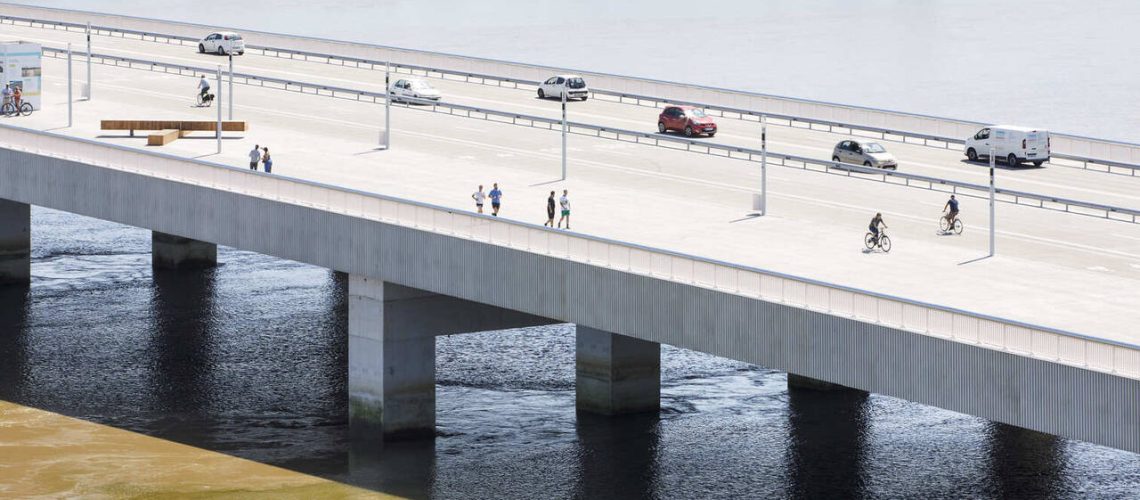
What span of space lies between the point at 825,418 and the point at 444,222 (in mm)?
13974

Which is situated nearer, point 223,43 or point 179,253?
point 179,253

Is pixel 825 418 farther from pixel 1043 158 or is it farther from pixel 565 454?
pixel 1043 158

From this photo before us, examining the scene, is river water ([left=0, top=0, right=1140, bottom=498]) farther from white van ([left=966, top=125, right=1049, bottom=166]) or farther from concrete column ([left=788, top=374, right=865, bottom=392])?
white van ([left=966, top=125, right=1049, bottom=166])

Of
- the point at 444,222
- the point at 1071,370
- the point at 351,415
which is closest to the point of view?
the point at 1071,370

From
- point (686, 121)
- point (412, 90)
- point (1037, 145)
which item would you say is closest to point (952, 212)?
point (1037, 145)

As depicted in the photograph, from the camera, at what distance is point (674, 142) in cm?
7494

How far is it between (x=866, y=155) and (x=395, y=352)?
22.4 meters

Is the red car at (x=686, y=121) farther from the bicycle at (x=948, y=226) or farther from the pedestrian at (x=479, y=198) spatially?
the pedestrian at (x=479, y=198)

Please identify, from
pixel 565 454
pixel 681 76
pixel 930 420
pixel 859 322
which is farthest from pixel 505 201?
pixel 681 76

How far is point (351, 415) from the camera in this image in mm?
54375

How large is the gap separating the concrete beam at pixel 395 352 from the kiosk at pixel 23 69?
29215 mm

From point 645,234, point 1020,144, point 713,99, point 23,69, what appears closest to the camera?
point 645,234

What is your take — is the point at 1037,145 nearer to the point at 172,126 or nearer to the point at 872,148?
the point at 872,148

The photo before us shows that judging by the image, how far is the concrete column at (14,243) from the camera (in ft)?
255
